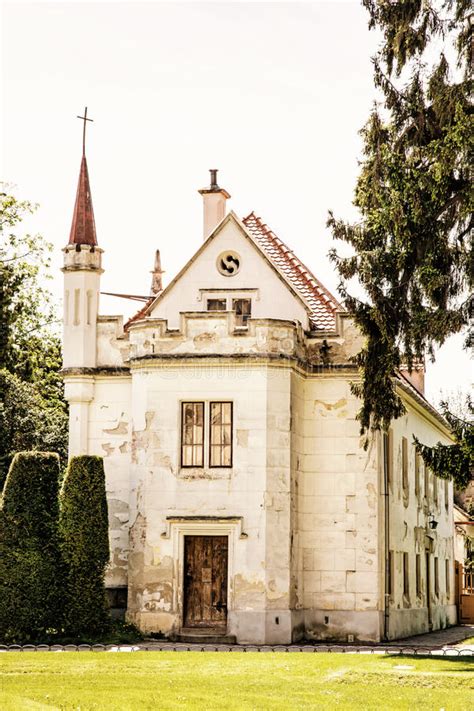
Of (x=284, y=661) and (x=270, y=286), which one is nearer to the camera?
(x=284, y=661)

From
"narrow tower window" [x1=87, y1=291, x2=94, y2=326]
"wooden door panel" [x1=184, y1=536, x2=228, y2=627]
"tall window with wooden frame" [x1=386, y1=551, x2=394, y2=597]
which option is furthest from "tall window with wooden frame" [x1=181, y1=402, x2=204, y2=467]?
"tall window with wooden frame" [x1=386, y1=551, x2=394, y2=597]

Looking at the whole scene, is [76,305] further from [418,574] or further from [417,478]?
[418,574]

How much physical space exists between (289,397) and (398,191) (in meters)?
6.53

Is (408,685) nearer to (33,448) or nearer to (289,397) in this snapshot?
(289,397)

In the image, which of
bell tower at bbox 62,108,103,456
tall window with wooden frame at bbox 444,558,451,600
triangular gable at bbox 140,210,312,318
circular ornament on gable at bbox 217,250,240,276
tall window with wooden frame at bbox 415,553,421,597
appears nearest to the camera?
bell tower at bbox 62,108,103,456

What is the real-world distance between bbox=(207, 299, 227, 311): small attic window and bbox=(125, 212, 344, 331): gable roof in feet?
3.65

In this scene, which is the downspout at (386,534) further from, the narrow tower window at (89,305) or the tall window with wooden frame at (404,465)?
the narrow tower window at (89,305)

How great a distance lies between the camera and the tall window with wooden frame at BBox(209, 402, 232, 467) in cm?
3066

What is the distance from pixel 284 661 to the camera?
22734mm

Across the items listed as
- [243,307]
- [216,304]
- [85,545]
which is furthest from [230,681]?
[216,304]

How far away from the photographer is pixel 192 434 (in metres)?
30.9

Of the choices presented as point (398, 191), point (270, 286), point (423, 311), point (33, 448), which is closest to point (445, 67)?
point (398, 191)

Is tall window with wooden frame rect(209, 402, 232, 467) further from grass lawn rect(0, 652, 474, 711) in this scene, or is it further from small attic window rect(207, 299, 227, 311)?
grass lawn rect(0, 652, 474, 711)

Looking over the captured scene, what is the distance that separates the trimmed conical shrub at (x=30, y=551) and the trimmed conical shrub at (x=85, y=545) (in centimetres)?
25
